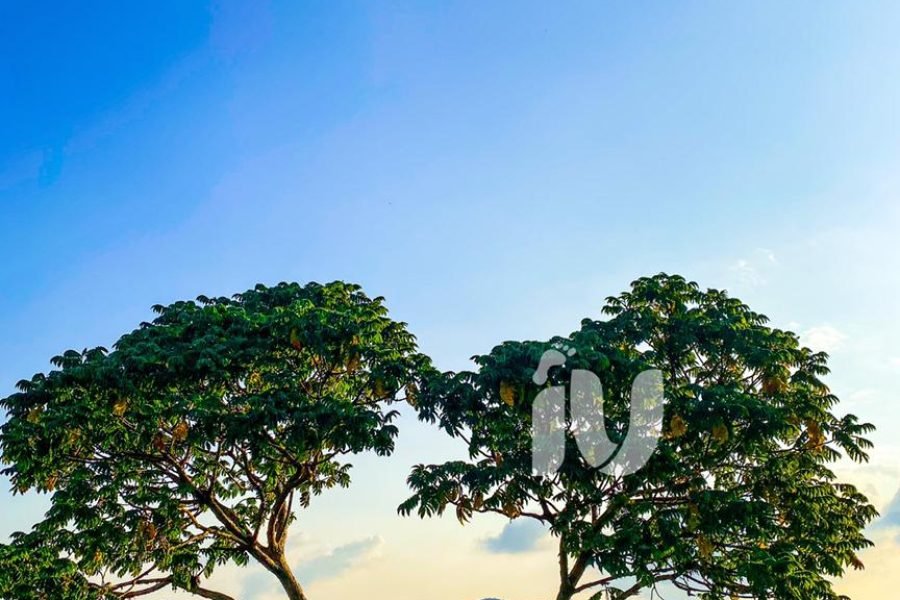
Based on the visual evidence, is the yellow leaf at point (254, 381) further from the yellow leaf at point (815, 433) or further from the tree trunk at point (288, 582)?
the yellow leaf at point (815, 433)

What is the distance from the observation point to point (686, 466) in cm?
1612

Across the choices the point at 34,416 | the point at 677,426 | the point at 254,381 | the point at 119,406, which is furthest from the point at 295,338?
the point at 677,426

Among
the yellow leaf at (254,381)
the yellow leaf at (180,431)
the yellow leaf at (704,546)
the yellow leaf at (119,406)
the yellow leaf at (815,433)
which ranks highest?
the yellow leaf at (254,381)

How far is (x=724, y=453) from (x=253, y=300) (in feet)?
41.4

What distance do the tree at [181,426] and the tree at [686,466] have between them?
2089mm

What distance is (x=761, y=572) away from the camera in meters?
14.4

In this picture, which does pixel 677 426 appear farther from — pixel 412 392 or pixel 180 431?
pixel 180 431

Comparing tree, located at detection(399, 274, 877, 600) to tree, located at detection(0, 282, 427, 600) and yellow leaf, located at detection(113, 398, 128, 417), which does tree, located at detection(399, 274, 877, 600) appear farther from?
yellow leaf, located at detection(113, 398, 128, 417)

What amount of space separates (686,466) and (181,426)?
430 inches

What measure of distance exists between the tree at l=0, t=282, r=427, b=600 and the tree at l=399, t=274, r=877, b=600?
2089mm

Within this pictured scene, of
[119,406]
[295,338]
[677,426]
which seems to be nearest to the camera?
[677,426]

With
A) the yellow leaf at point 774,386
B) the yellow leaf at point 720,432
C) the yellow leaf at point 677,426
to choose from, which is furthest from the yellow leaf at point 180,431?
the yellow leaf at point 774,386

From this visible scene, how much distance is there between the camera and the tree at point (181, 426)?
51.8ft

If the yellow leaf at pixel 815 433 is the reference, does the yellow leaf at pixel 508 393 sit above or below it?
above
